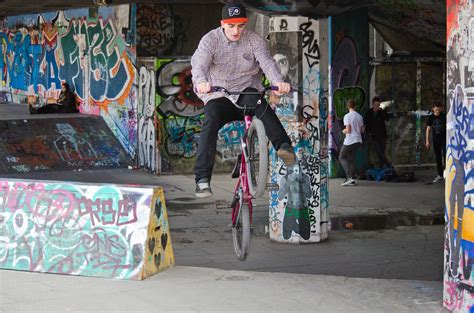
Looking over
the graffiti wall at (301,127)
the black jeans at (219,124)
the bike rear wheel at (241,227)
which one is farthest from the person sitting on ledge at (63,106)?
the black jeans at (219,124)

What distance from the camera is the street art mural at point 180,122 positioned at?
22.8 meters

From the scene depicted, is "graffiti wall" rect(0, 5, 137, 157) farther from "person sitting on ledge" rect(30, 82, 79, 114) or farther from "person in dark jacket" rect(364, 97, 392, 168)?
"person in dark jacket" rect(364, 97, 392, 168)

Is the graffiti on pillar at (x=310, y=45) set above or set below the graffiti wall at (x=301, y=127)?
above

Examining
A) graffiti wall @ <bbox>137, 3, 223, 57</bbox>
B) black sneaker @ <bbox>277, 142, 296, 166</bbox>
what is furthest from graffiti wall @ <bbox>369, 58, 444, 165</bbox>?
black sneaker @ <bbox>277, 142, 296, 166</bbox>

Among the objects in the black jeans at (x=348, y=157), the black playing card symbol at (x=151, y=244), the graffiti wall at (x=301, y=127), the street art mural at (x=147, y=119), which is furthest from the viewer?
the street art mural at (x=147, y=119)

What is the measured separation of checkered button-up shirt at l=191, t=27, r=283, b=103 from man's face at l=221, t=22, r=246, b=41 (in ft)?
0.26

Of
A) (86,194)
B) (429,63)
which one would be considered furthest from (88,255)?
(429,63)

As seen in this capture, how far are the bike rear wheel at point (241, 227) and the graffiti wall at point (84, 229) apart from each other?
1.12 meters

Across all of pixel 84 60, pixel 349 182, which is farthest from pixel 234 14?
pixel 84 60

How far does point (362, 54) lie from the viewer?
22625mm

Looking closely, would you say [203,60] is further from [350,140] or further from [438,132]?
[438,132]

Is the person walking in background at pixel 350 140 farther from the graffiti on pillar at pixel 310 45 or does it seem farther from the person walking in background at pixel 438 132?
the graffiti on pillar at pixel 310 45

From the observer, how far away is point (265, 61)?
29.2ft

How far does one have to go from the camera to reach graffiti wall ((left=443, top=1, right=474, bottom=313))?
8703 mm
